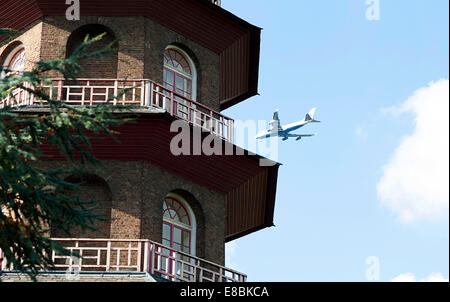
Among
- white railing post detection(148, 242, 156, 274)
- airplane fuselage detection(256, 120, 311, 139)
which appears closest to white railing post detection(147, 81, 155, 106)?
white railing post detection(148, 242, 156, 274)

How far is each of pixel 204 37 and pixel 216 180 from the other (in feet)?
13.4

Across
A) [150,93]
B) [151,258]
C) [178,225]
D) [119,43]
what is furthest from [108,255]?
[119,43]

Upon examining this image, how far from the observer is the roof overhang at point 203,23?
24.7m

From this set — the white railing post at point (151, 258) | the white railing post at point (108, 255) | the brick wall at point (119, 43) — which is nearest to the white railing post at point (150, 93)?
the brick wall at point (119, 43)

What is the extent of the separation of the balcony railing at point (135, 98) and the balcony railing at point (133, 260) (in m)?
3.34

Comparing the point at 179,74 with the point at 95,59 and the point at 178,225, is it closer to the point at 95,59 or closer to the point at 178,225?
the point at 95,59

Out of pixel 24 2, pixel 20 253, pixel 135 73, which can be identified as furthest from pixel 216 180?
pixel 20 253

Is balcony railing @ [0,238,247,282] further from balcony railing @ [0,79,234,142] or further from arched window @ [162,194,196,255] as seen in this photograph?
balcony railing @ [0,79,234,142]

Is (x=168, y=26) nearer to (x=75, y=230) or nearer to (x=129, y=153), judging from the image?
(x=129, y=153)

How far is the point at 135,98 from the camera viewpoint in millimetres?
23078

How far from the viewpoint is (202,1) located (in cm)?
2538

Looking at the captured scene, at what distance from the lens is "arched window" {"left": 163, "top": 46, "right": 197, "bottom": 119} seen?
998 inches

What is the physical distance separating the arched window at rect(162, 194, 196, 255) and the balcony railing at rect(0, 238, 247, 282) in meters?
0.76

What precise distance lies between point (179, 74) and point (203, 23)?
154cm
